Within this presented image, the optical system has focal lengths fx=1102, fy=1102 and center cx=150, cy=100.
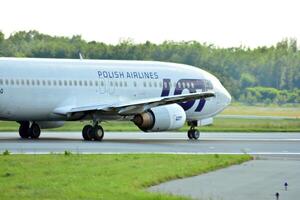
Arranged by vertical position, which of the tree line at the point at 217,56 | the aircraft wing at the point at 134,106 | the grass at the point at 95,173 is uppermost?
the tree line at the point at 217,56

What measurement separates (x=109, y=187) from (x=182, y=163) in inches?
250

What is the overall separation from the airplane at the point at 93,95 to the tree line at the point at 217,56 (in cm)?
3651

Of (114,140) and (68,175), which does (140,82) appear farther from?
(68,175)

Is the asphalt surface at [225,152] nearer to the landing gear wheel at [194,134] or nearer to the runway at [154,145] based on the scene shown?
the runway at [154,145]

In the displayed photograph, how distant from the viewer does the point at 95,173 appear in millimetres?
23297

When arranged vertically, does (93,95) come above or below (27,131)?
above

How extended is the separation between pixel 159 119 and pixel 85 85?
3281 mm

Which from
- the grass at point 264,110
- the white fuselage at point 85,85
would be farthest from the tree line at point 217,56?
the white fuselage at point 85,85

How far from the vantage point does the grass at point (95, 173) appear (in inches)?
778

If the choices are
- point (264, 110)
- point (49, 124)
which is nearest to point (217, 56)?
point (264, 110)

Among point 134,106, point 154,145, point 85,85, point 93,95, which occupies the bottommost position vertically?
point 154,145

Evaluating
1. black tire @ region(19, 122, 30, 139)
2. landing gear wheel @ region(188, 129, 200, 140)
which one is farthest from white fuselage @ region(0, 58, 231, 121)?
black tire @ region(19, 122, 30, 139)

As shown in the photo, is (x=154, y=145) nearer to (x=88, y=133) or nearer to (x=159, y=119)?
(x=159, y=119)

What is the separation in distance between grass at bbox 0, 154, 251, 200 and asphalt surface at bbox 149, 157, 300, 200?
0.49m
